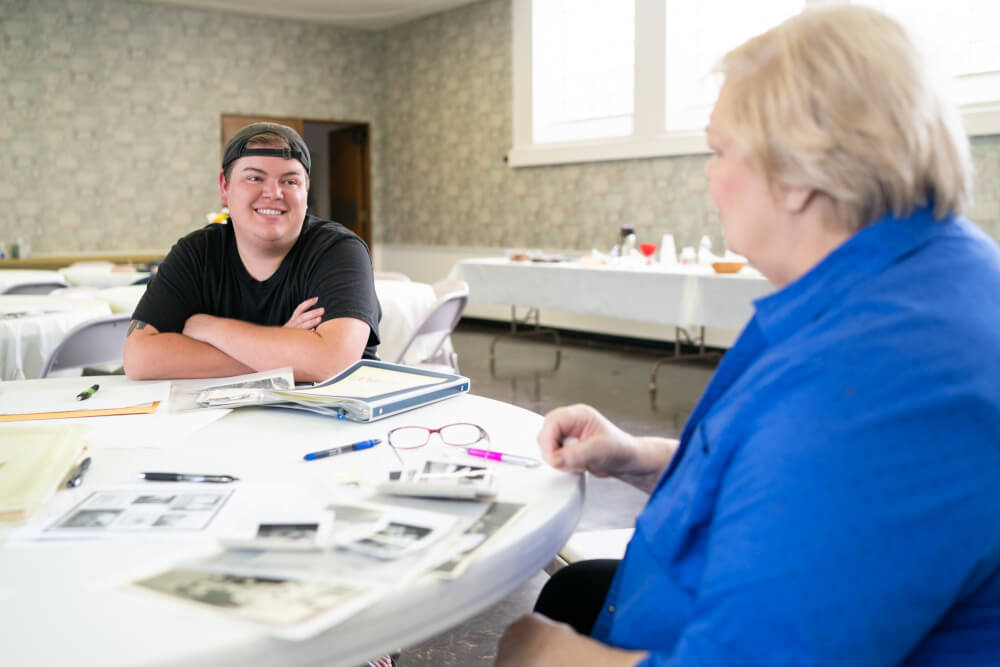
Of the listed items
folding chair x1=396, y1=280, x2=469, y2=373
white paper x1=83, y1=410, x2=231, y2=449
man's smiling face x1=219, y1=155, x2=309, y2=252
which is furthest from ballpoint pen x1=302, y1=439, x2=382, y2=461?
folding chair x1=396, y1=280, x2=469, y2=373

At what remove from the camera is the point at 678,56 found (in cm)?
708

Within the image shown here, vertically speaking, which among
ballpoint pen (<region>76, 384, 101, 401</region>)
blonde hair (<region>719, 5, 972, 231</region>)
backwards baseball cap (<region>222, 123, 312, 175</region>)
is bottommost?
ballpoint pen (<region>76, 384, 101, 401</region>)

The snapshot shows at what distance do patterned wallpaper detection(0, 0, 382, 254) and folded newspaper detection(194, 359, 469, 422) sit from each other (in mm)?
8262

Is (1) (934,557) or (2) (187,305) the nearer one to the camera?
(1) (934,557)

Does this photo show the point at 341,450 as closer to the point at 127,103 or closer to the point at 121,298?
the point at 121,298

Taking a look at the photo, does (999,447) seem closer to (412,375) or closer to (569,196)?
(412,375)

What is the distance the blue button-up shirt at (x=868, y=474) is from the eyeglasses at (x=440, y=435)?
539mm

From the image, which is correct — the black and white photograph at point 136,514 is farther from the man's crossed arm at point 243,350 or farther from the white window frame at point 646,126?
the white window frame at point 646,126

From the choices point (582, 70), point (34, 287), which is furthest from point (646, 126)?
point (34, 287)

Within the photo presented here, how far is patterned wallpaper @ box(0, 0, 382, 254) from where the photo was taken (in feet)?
27.7

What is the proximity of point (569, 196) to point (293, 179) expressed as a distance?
6.25 m

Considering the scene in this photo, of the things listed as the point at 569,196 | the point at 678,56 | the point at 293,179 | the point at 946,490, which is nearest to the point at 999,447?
the point at 946,490

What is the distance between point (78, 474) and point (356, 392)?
1.59 ft

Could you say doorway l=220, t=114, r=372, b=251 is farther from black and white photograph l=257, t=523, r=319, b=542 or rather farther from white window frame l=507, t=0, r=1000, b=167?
black and white photograph l=257, t=523, r=319, b=542
